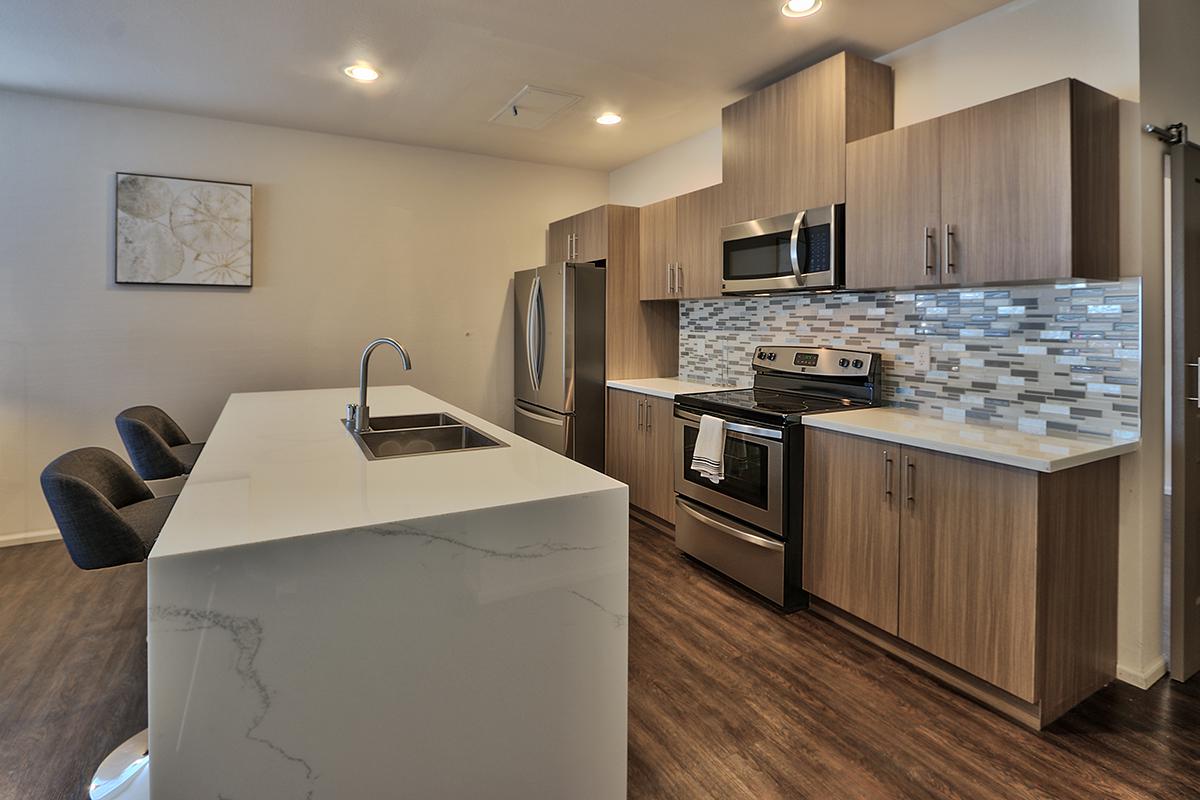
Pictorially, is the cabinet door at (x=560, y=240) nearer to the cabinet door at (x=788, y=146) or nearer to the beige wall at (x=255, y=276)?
the beige wall at (x=255, y=276)

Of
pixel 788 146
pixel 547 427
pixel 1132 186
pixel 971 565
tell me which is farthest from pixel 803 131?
pixel 547 427

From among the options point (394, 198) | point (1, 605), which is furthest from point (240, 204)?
point (1, 605)

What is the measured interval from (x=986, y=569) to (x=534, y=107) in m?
3.23

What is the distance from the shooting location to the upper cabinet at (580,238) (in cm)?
427

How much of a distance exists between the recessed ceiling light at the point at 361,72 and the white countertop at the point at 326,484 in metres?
1.90

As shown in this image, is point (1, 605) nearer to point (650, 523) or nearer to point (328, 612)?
point (328, 612)

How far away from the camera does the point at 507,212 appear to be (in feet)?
16.1

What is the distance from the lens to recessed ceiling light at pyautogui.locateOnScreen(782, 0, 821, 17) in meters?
2.48

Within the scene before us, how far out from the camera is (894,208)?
2.55 metres

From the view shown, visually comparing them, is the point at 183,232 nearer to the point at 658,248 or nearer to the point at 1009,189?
the point at 658,248

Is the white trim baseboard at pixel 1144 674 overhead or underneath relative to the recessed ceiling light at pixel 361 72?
underneath

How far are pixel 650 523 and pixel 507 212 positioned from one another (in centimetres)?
260

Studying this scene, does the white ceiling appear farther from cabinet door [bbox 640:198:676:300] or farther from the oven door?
the oven door

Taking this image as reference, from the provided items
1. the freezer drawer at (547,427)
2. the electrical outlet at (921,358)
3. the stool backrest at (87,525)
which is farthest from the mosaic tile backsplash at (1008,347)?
the stool backrest at (87,525)
